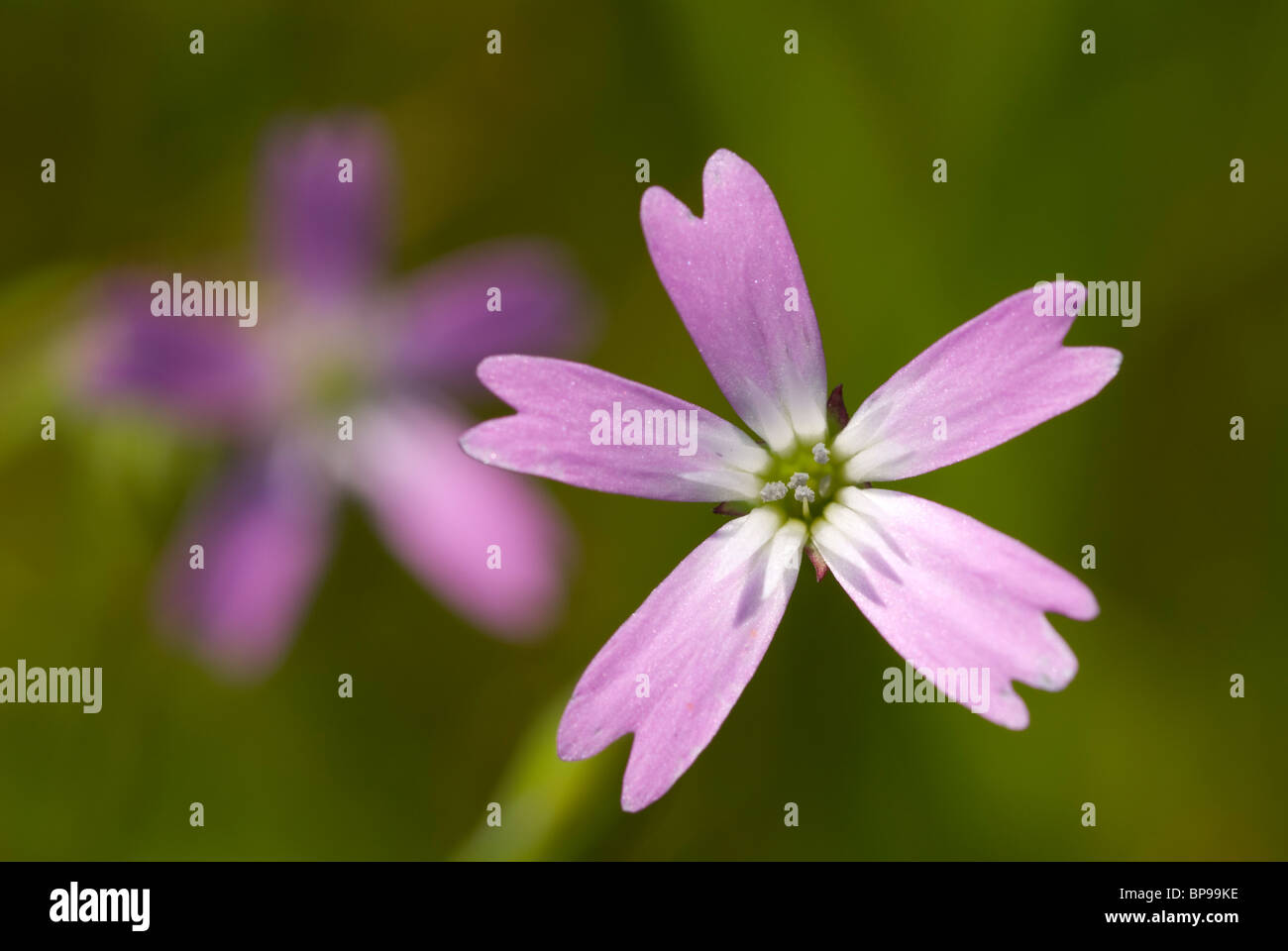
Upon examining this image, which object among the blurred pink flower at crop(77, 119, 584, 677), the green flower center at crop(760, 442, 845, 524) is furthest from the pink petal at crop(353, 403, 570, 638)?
the green flower center at crop(760, 442, 845, 524)

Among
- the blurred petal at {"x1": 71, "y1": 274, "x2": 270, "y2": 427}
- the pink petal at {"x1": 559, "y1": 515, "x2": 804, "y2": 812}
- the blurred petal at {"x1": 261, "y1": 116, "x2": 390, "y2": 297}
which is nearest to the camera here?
the pink petal at {"x1": 559, "y1": 515, "x2": 804, "y2": 812}

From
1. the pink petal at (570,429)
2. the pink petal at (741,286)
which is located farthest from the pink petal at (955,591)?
the pink petal at (570,429)

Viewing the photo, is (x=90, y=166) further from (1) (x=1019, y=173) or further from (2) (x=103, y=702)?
(1) (x=1019, y=173)

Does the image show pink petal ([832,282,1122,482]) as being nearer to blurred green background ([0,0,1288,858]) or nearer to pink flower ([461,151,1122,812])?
pink flower ([461,151,1122,812])

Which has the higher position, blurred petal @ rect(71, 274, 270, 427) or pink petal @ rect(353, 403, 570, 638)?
blurred petal @ rect(71, 274, 270, 427)

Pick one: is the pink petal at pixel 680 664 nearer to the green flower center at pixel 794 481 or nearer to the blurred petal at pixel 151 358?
the green flower center at pixel 794 481

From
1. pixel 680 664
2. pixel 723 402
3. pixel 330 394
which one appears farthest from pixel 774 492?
pixel 330 394
